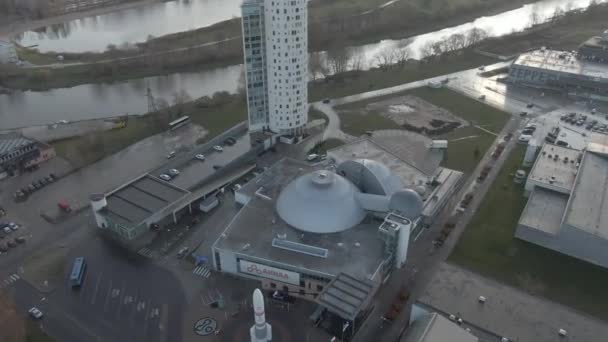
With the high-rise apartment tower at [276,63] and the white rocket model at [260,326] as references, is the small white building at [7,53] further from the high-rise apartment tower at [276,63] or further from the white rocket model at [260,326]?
the white rocket model at [260,326]

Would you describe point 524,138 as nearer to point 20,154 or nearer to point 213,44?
point 20,154

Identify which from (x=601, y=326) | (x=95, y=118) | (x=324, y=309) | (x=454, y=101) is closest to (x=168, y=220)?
(x=324, y=309)

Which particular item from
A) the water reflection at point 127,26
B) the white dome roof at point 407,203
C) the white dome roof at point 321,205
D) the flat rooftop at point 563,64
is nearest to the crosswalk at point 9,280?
the white dome roof at point 321,205

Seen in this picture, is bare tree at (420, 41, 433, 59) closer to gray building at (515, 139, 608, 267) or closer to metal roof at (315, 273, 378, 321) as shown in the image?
gray building at (515, 139, 608, 267)

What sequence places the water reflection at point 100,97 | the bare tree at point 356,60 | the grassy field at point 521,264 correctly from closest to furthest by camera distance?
1. the grassy field at point 521,264
2. the water reflection at point 100,97
3. the bare tree at point 356,60

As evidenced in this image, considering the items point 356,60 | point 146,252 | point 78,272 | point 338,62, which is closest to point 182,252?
point 146,252

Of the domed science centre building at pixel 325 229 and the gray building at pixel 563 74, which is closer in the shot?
the domed science centre building at pixel 325 229

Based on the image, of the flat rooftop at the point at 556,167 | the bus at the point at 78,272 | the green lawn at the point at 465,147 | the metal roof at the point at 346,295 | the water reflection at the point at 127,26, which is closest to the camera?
the metal roof at the point at 346,295
